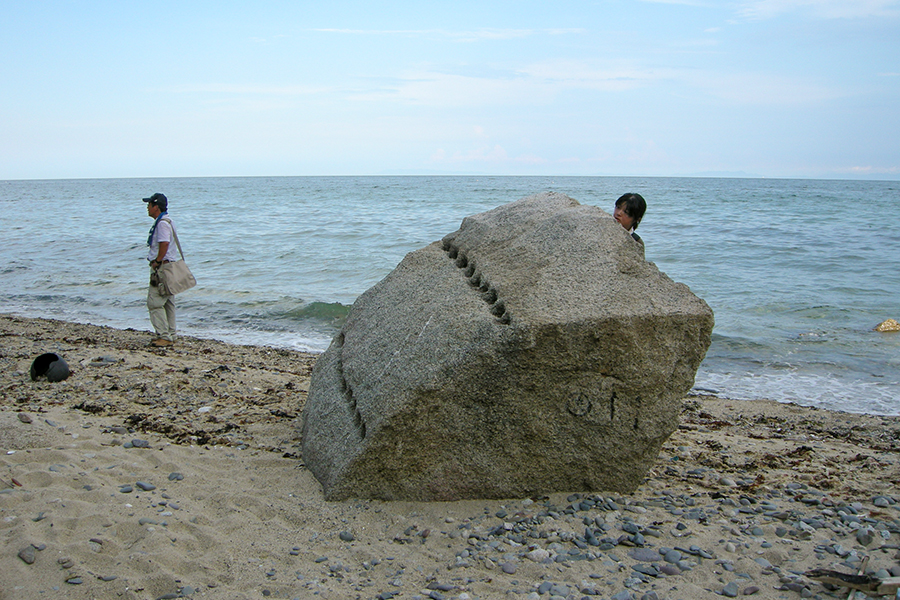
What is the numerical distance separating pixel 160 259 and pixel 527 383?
229 inches

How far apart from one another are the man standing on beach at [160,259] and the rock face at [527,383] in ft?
15.2

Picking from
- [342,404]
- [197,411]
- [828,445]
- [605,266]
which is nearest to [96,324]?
[197,411]

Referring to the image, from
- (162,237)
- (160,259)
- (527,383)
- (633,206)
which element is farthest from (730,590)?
(160,259)

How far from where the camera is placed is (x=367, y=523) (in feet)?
11.2

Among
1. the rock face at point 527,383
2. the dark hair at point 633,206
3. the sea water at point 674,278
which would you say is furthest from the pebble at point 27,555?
the sea water at point 674,278

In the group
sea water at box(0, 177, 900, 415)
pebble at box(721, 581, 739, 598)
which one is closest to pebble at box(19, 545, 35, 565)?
pebble at box(721, 581, 739, 598)

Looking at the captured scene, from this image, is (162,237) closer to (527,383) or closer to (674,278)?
(527,383)

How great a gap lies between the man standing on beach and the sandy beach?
2794mm

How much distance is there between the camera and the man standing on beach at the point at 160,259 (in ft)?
24.7

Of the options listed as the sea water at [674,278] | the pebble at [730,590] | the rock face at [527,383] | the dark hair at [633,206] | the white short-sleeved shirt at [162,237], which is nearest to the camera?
the pebble at [730,590]

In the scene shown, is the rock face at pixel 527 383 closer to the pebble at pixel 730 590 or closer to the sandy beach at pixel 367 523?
the sandy beach at pixel 367 523

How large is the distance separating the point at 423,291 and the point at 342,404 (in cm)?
87

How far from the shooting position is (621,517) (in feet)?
11.6

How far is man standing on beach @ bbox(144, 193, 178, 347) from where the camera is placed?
752 cm
